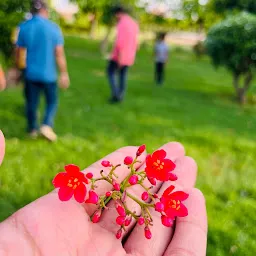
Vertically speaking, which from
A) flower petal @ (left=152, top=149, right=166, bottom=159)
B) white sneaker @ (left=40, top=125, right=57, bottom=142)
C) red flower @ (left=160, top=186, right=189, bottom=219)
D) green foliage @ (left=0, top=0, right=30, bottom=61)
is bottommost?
white sneaker @ (left=40, top=125, right=57, bottom=142)

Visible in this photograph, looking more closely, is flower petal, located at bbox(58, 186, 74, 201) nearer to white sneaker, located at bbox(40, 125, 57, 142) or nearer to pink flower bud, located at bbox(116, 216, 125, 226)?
pink flower bud, located at bbox(116, 216, 125, 226)

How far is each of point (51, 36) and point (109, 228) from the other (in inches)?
160

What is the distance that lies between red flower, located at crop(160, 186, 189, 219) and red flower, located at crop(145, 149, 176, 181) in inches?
3.8

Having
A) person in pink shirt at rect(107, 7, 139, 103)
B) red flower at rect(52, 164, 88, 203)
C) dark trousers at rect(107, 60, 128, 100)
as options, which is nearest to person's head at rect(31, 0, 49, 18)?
person in pink shirt at rect(107, 7, 139, 103)

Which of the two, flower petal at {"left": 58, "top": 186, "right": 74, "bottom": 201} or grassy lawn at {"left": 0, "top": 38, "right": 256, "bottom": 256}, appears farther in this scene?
grassy lawn at {"left": 0, "top": 38, "right": 256, "bottom": 256}

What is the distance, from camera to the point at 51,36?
5.74m

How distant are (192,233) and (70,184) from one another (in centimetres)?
89

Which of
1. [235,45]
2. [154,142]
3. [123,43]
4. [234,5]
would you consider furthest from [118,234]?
[234,5]

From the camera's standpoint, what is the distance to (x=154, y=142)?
6426 millimetres

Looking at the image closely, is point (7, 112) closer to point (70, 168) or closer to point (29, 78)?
point (29, 78)

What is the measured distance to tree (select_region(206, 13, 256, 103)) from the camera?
11375 millimetres

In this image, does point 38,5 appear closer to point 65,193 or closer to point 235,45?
point 65,193

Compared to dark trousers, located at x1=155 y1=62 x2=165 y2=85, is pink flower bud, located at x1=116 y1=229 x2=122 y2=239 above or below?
above

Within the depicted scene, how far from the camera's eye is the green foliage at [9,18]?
8.70m
